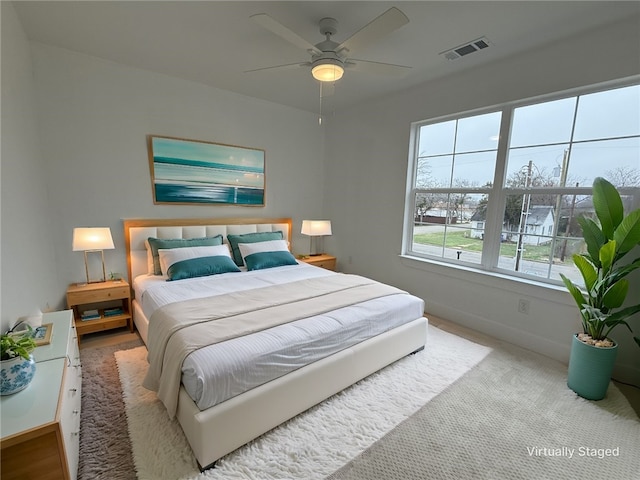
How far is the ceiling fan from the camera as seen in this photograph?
1642mm

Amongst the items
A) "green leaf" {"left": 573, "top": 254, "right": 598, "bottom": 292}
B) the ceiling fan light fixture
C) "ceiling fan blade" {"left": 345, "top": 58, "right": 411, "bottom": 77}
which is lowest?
"green leaf" {"left": 573, "top": 254, "right": 598, "bottom": 292}

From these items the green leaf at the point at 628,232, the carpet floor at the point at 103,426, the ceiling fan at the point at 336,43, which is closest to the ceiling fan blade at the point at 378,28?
the ceiling fan at the point at 336,43

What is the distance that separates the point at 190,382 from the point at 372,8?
2.62 m

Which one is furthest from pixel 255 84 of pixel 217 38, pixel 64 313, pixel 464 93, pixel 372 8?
pixel 64 313

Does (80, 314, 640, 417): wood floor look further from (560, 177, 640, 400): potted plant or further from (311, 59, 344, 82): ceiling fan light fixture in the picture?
(311, 59, 344, 82): ceiling fan light fixture

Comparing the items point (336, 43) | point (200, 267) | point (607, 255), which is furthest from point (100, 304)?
point (607, 255)

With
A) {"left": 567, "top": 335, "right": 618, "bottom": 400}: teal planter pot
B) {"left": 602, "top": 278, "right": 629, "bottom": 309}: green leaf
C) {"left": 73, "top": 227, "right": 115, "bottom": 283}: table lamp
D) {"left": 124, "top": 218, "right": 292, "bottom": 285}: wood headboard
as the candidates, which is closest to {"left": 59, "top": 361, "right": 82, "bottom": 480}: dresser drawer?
{"left": 73, "top": 227, "right": 115, "bottom": 283}: table lamp

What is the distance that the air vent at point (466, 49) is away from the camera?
238cm

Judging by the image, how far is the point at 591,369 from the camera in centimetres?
200

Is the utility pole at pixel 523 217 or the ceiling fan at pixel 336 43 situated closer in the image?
the ceiling fan at pixel 336 43

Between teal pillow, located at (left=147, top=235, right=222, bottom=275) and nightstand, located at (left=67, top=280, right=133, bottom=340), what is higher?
teal pillow, located at (left=147, top=235, right=222, bottom=275)

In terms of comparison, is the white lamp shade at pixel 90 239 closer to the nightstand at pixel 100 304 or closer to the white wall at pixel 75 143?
the white wall at pixel 75 143

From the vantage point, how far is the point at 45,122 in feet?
8.56

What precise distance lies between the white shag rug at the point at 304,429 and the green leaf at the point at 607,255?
3.99 ft
